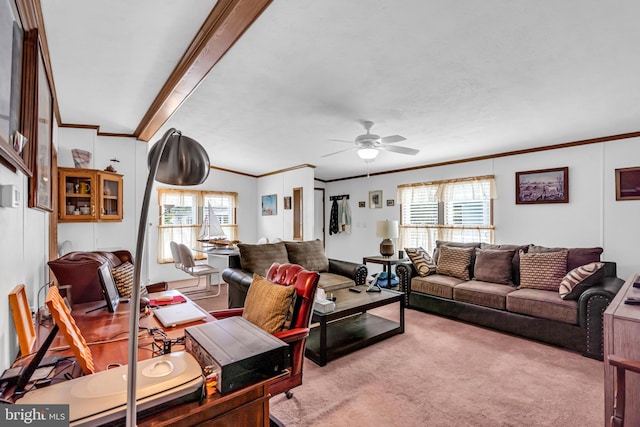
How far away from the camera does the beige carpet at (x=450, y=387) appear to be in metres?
2.01

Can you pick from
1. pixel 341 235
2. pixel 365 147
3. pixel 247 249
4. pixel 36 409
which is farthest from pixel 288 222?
pixel 36 409

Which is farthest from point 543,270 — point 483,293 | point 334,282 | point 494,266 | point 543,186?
point 334,282

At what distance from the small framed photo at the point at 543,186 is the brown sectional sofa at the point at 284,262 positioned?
2549 mm

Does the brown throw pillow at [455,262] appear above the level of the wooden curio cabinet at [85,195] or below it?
below

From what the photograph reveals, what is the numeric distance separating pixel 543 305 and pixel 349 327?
80.0 inches

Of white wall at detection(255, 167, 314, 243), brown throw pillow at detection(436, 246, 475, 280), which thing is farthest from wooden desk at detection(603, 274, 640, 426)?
white wall at detection(255, 167, 314, 243)

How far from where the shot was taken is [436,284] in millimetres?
4027

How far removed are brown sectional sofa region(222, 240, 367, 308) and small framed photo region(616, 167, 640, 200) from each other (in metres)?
3.20

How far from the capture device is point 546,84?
250 cm

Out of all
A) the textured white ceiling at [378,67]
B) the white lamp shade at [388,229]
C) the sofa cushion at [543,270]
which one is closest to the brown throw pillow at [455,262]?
the sofa cushion at [543,270]

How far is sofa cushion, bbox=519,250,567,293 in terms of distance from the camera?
3.43m

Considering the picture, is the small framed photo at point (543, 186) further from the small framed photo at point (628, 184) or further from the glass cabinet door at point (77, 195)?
the glass cabinet door at point (77, 195)

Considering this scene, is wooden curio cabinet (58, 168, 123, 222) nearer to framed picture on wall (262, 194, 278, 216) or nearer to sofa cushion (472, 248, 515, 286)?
framed picture on wall (262, 194, 278, 216)

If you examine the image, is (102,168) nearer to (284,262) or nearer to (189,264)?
(189,264)
